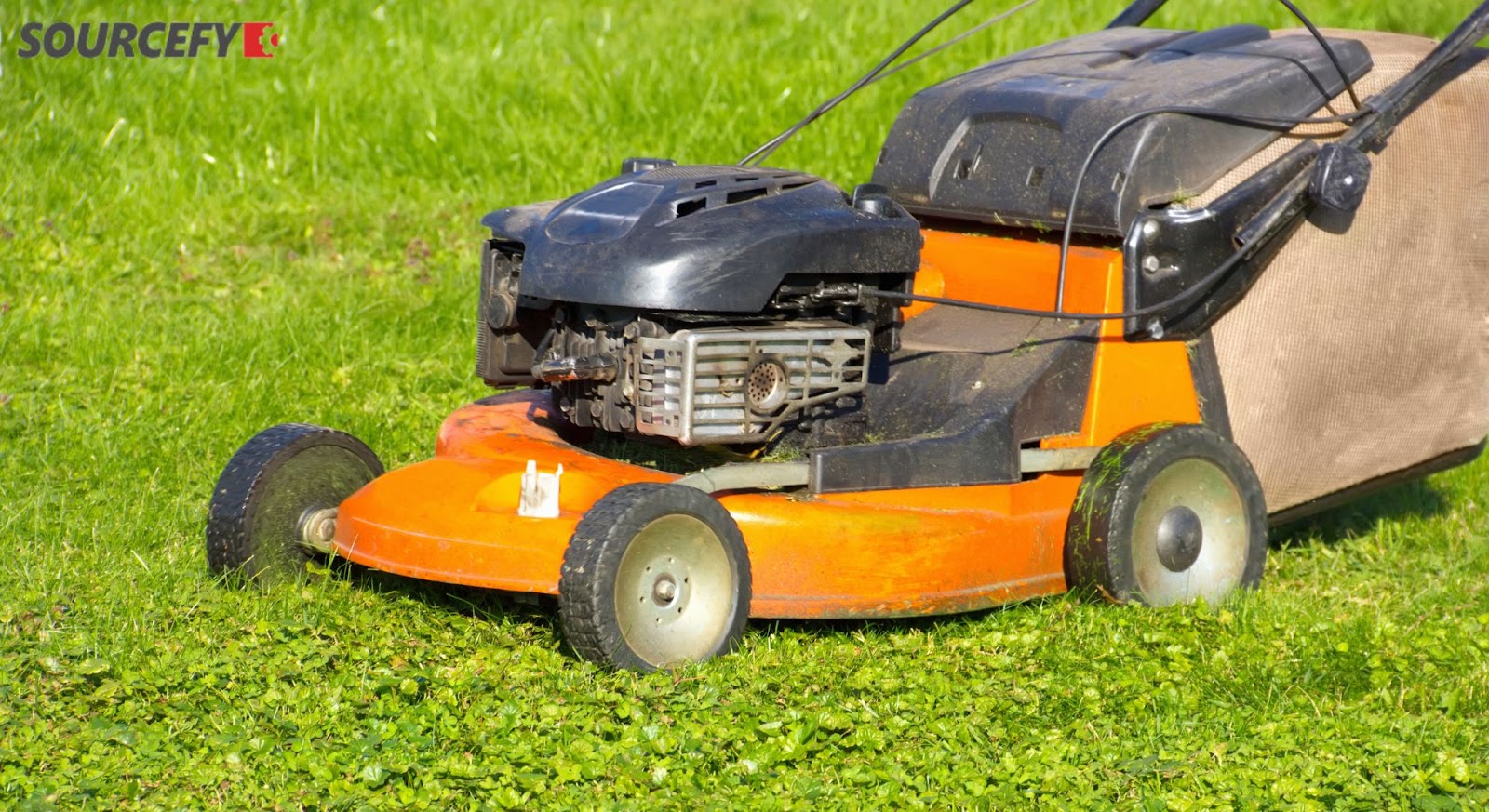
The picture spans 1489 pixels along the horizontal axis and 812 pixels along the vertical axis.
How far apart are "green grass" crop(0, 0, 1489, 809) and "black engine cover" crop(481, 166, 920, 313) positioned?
754 mm

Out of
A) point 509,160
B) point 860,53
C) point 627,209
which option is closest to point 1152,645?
point 627,209

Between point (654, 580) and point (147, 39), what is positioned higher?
point (147, 39)

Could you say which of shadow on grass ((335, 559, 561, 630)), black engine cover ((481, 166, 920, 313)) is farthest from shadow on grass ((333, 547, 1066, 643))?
black engine cover ((481, 166, 920, 313))

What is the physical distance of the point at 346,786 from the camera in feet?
10.3

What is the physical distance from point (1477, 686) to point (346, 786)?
7.87 ft

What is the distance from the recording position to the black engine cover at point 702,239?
3646 mm

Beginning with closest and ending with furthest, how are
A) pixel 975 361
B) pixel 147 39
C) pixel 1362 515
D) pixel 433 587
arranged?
pixel 433 587 < pixel 975 361 < pixel 1362 515 < pixel 147 39

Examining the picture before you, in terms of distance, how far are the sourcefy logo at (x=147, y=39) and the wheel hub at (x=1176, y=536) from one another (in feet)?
16.6

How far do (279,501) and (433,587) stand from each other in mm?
398

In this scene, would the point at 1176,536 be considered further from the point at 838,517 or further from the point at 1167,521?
the point at 838,517

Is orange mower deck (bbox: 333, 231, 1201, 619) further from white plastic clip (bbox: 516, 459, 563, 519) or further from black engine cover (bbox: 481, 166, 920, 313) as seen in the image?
black engine cover (bbox: 481, 166, 920, 313)

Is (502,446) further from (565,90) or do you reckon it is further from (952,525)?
(565,90)

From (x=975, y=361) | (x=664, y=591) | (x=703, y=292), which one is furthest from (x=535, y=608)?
(x=975, y=361)

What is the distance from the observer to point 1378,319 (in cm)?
461
